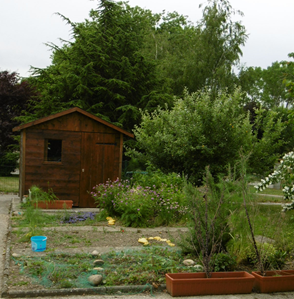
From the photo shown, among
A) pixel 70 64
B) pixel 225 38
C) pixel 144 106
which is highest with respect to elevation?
pixel 225 38

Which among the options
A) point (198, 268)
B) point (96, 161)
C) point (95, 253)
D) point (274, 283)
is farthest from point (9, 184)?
point (274, 283)

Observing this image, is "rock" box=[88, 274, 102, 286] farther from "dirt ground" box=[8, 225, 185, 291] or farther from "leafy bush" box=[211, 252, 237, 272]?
"leafy bush" box=[211, 252, 237, 272]

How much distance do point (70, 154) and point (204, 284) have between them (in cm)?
836

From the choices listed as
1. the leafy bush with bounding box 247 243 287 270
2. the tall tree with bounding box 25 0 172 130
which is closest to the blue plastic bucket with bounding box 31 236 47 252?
the leafy bush with bounding box 247 243 287 270

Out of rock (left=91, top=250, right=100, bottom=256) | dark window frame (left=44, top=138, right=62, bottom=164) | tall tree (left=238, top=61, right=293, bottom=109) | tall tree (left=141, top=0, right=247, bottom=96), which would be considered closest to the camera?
rock (left=91, top=250, right=100, bottom=256)

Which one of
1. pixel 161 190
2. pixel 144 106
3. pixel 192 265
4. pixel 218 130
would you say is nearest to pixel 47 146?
pixel 161 190

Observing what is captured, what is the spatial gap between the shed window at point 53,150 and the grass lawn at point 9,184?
5.31 metres

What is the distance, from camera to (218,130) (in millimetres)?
12211

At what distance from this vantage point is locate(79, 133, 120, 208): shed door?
12.9 m

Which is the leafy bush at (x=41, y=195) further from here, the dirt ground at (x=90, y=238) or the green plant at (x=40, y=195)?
the dirt ground at (x=90, y=238)

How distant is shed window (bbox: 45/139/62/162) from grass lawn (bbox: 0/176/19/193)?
5315 mm

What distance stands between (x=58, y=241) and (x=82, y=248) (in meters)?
0.71

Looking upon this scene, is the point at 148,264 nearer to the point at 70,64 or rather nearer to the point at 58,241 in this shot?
the point at 58,241

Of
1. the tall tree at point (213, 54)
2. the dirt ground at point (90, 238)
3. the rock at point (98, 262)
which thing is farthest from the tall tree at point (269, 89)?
the rock at point (98, 262)
